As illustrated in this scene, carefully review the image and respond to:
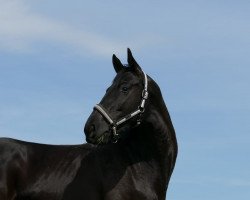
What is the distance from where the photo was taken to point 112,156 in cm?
1042

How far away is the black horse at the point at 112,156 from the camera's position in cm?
1002

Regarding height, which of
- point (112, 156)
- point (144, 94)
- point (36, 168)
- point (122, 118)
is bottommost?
point (36, 168)

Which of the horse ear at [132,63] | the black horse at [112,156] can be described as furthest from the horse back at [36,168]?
the horse ear at [132,63]

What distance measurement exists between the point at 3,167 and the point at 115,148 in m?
1.76

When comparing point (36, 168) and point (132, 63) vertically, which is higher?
point (132, 63)

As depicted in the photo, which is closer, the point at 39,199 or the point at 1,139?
the point at 39,199

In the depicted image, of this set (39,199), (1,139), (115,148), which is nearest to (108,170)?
(115,148)

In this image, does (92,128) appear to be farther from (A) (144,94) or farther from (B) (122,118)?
(A) (144,94)

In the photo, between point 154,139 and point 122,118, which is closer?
point 122,118

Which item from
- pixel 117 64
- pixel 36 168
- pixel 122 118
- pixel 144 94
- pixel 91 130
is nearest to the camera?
pixel 91 130

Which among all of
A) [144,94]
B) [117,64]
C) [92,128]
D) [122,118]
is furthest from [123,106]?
[117,64]

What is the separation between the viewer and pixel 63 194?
33.4 feet

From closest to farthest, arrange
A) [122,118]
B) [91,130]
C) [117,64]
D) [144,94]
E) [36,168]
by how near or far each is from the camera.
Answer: [91,130] → [122,118] → [144,94] → [36,168] → [117,64]

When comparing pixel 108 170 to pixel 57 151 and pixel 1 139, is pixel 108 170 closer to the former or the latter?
pixel 57 151
